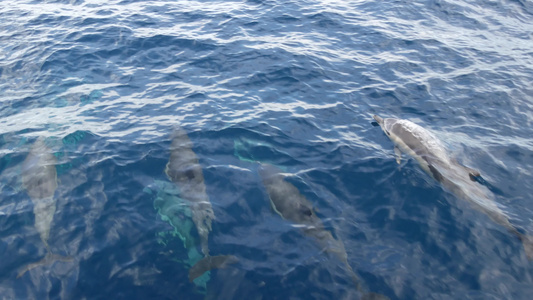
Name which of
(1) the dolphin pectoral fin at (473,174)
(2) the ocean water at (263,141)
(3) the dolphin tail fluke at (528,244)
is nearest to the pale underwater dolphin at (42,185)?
(2) the ocean water at (263,141)

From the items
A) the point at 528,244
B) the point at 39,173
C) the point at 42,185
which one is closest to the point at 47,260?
the point at 42,185

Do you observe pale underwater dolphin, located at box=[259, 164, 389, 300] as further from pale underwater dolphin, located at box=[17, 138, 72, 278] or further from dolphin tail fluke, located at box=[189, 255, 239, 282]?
pale underwater dolphin, located at box=[17, 138, 72, 278]

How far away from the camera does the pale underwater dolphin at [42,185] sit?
9.30m

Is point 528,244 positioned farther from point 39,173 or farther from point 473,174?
point 39,173

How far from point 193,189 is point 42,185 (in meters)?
4.04

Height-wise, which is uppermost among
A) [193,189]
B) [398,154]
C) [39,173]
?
[398,154]

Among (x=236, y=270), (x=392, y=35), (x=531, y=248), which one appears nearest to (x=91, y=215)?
(x=236, y=270)

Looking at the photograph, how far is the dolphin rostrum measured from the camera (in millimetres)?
8539

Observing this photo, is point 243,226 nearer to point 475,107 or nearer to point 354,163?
point 354,163

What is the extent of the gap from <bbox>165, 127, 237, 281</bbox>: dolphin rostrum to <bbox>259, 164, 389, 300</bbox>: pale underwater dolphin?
5.44 ft

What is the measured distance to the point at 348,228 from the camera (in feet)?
30.6

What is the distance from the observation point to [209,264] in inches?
334

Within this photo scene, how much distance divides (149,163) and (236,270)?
4602 millimetres

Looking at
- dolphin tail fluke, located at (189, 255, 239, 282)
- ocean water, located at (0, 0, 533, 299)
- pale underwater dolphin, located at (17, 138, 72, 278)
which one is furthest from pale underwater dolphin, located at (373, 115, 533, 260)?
pale underwater dolphin, located at (17, 138, 72, 278)
